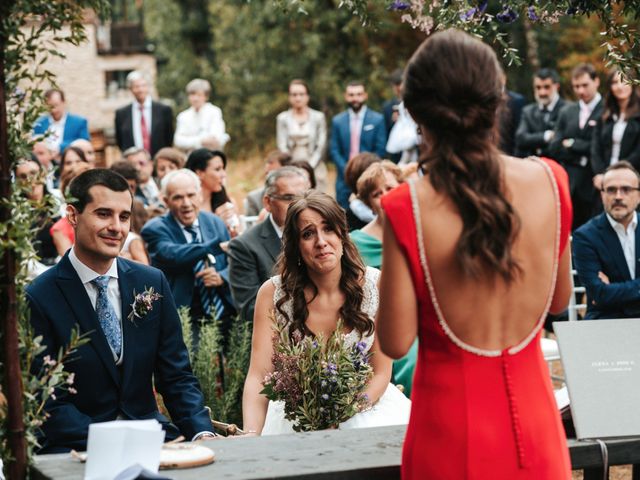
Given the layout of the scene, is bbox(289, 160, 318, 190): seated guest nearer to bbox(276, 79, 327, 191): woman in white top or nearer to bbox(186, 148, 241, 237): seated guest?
bbox(186, 148, 241, 237): seated guest

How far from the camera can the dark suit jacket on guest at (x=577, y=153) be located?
35.3ft

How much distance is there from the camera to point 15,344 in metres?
2.92

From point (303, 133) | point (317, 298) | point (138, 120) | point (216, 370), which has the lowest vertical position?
point (216, 370)

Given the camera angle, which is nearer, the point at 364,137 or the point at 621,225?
the point at 621,225

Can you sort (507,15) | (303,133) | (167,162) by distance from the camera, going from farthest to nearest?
1. (303,133)
2. (167,162)
3. (507,15)

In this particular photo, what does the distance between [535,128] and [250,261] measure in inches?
234

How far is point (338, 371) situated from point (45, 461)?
1408 millimetres

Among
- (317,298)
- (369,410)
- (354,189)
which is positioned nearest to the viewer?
(369,410)

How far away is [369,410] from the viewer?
469cm

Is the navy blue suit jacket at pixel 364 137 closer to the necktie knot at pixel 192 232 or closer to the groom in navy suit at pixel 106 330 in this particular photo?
the necktie knot at pixel 192 232

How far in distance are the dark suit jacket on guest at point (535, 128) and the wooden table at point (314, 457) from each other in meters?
8.10

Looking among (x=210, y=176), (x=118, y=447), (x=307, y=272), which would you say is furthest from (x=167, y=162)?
(x=118, y=447)

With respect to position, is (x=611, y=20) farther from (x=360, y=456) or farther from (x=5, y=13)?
(x=5, y=13)

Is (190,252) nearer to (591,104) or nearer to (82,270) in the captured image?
(82,270)
